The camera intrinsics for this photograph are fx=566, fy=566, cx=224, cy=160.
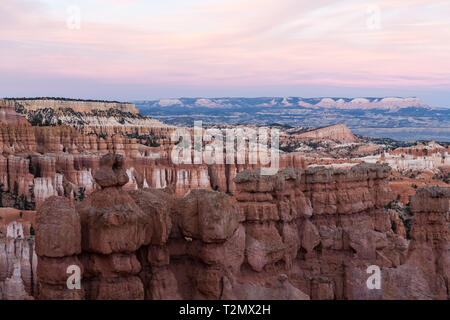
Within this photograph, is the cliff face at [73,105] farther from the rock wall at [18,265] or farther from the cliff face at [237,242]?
the cliff face at [237,242]

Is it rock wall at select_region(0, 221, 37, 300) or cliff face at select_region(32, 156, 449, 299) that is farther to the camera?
rock wall at select_region(0, 221, 37, 300)

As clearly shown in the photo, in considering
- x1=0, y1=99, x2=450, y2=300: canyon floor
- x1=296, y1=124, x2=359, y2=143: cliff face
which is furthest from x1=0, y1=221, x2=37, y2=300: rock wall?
x1=296, y1=124, x2=359, y2=143: cliff face

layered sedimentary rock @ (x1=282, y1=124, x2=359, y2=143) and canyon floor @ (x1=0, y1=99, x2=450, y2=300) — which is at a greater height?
canyon floor @ (x1=0, y1=99, x2=450, y2=300)

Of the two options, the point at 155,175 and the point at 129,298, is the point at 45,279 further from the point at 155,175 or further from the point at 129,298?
the point at 155,175

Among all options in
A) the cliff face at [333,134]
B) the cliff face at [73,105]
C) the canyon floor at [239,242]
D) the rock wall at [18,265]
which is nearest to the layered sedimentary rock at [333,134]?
the cliff face at [333,134]

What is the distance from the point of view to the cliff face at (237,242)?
891cm

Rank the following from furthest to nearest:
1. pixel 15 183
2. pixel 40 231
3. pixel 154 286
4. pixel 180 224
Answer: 1. pixel 15 183
2. pixel 180 224
3. pixel 154 286
4. pixel 40 231

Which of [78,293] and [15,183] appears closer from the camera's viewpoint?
[78,293]

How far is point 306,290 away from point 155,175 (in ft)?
169

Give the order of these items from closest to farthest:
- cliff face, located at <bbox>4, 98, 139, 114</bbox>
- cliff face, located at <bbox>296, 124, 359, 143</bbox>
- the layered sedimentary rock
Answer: cliff face, located at <bbox>4, 98, 139, 114</bbox> → the layered sedimentary rock → cliff face, located at <bbox>296, 124, 359, 143</bbox>

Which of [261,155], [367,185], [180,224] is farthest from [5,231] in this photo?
[261,155]

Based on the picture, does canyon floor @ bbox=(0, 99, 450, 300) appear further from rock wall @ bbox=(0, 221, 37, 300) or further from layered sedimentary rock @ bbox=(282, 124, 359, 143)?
layered sedimentary rock @ bbox=(282, 124, 359, 143)

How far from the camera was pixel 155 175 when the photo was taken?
6450 centimetres

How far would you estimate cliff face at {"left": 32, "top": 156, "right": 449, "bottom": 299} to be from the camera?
29.2ft
